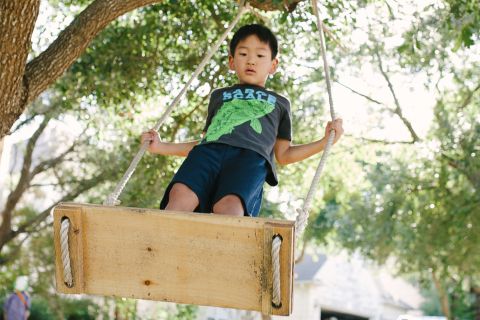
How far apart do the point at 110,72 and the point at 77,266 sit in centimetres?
519

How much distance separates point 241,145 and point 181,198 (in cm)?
35

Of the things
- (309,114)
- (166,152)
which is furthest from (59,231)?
(309,114)

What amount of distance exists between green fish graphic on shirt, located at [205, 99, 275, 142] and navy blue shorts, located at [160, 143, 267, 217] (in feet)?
0.24

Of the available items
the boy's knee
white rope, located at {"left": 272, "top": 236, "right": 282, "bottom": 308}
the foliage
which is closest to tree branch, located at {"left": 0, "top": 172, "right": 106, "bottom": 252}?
the foliage

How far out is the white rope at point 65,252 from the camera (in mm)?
2584

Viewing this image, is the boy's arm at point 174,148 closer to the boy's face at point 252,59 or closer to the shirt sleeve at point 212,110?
the shirt sleeve at point 212,110

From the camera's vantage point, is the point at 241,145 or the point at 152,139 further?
the point at 152,139

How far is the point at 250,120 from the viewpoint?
3279mm

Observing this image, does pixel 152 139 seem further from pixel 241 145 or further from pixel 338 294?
pixel 338 294

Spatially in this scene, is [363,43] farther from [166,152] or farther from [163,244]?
[163,244]

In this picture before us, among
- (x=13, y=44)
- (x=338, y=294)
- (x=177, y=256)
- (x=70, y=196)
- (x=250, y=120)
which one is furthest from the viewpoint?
(x=338, y=294)

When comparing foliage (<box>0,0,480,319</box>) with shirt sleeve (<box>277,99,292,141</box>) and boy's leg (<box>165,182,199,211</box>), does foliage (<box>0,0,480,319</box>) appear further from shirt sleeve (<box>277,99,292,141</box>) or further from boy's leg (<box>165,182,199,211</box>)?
boy's leg (<box>165,182,199,211</box>)

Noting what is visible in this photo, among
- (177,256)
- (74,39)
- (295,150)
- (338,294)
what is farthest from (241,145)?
(338,294)

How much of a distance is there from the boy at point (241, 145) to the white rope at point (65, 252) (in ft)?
1.72
